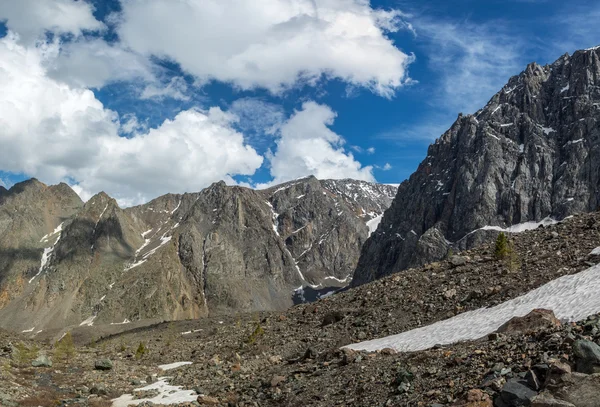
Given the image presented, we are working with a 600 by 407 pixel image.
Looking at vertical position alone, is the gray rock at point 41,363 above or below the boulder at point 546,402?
below

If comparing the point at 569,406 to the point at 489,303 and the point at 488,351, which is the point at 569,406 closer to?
the point at 488,351

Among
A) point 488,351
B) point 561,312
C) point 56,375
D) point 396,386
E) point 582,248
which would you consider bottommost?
point 56,375

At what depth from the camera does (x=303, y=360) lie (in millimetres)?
31109

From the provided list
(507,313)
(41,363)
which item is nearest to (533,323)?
(507,313)

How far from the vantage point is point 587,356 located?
1403 cm

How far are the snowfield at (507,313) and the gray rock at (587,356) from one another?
7.78 m

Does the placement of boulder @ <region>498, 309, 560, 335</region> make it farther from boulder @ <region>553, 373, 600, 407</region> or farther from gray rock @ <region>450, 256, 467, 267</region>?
gray rock @ <region>450, 256, 467, 267</region>

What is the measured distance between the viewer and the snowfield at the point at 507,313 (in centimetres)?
2331

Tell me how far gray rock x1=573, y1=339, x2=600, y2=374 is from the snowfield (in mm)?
7778

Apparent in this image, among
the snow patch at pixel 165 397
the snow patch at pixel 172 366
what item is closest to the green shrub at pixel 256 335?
the snow patch at pixel 172 366

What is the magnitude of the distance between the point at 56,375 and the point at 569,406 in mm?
42464

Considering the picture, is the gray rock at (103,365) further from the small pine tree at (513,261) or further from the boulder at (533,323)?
the small pine tree at (513,261)

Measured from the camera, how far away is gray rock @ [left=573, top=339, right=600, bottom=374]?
13.7 metres

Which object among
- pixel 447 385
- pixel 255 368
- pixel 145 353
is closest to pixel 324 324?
pixel 255 368
